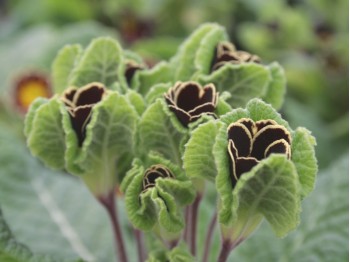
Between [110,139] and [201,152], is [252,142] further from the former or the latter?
[110,139]

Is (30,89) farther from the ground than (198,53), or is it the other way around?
(198,53)

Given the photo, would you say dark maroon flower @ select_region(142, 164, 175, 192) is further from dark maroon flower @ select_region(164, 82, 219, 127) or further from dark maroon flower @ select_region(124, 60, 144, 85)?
dark maroon flower @ select_region(124, 60, 144, 85)

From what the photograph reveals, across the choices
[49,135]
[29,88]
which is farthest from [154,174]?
[29,88]

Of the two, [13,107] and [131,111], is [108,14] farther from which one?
[131,111]

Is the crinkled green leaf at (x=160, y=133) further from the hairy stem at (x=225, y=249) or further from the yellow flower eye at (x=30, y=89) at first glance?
the yellow flower eye at (x=30, y=89)

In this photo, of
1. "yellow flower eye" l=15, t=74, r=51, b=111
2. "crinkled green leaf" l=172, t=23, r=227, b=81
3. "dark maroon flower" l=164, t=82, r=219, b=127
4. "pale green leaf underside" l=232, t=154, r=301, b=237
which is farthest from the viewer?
"yellow flower eye" l=15, t=74, r=51, b=111

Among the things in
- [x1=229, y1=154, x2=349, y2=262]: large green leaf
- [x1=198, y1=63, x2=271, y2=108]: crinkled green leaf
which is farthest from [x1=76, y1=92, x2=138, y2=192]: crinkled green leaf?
[x1=229, y1=154, x2=349, y2=262]: large green leaf

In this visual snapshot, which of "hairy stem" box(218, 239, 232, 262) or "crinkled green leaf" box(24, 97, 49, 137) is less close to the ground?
"crinkled green leaf" box(24, 97, 49, 137)
